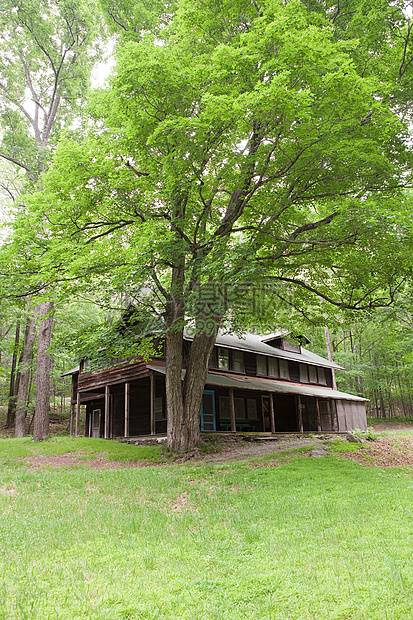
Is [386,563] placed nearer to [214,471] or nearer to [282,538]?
[282,538]

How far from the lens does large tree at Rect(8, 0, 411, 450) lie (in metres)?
9.28

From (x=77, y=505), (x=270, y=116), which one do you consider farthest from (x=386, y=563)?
(x=270, y=116)

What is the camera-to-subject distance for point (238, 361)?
79.5 feet

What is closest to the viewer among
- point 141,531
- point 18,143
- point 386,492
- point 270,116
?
point 141,531

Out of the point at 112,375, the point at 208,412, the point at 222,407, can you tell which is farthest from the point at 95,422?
the point at 208,412

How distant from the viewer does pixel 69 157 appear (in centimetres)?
1133

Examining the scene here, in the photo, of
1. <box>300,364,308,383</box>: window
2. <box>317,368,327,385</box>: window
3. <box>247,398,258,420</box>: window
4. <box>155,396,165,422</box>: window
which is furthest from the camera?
<box>317,368,327,385</box>: window

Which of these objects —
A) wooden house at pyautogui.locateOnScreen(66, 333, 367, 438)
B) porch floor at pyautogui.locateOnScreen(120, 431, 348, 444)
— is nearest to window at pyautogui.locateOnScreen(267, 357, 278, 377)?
wooden house at pyautogui.locateOnScreen(66, 333, 367, 438)

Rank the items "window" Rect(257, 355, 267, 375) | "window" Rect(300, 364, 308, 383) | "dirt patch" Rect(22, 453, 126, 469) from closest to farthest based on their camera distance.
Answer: "dirt patch" Rect(22, 453, 126, 469) → "window" Rect(257, 355, 267, 375) → "window" Rect(300, 364, 308, 383)

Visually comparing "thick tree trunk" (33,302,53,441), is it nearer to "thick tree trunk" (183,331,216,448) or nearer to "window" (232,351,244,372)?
"thick tree trunk" (183,331,216,448)

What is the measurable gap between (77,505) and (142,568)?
3.55 metres

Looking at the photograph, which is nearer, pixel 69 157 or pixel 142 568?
pixel 142 568

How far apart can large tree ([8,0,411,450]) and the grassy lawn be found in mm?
5001

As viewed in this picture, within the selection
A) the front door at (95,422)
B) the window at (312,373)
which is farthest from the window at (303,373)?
the front door at (95,422)
